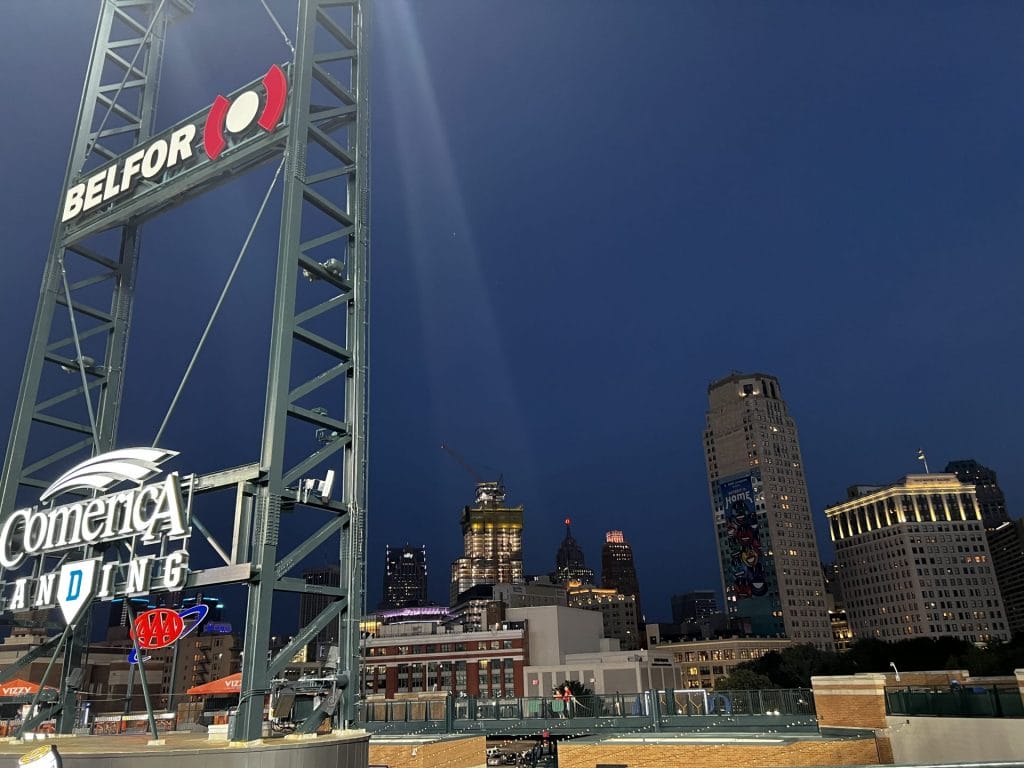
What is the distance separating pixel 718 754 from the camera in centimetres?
2586

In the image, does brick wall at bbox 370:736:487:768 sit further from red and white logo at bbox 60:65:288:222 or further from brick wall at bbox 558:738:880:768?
red and white logo at bbox 60:65:288:222

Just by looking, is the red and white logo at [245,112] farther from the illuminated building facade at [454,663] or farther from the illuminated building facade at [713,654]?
the illuminated building facade at [713,654]

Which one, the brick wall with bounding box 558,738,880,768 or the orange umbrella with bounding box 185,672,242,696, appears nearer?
the brick wall with bounding box 558,738,880,768

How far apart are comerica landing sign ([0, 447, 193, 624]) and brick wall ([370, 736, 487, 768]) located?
14.1 metres

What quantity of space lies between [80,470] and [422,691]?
448 ft

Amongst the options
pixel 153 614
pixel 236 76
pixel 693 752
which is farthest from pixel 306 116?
pixel 236 76

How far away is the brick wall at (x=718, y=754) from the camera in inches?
982

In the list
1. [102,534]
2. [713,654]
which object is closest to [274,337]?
[102,534]

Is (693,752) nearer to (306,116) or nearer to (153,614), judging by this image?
(153,614)

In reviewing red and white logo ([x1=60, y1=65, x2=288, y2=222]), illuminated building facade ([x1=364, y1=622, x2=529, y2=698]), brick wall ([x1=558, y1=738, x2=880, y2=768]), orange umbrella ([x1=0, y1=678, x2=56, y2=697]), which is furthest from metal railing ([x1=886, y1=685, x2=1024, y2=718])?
illuminated building facade ([x1=364, y1=622, x2=529, y2=698])

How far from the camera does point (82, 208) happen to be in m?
26.0

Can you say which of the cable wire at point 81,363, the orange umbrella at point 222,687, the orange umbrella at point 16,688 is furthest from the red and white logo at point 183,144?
the orange umbrella at point 222,687

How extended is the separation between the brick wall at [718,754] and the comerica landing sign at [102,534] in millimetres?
17191

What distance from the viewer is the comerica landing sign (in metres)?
17.6
